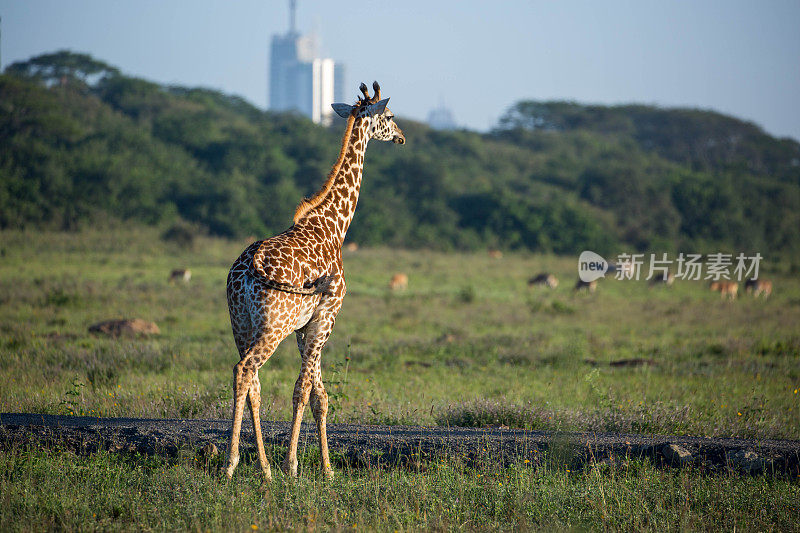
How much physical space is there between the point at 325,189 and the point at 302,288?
45.4 inches

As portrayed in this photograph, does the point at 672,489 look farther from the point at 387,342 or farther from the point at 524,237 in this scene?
the point at 524,237

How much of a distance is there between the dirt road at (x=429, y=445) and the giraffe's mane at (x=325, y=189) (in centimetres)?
213

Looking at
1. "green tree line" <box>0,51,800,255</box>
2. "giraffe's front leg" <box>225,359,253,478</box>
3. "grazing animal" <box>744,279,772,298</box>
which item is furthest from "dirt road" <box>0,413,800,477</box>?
"green tree line" <box>0,51,800,255</box>

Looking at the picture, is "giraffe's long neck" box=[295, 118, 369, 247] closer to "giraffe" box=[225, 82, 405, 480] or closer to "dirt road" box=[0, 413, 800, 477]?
"giraffe" box=[225, 82, 405, 480]

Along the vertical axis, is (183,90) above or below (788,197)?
above

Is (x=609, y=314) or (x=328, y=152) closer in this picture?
(x=609, y=314)

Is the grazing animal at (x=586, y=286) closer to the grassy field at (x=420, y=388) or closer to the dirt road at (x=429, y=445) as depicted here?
the grassy field at (x=420, y=388)

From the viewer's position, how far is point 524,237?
4391 centimetres

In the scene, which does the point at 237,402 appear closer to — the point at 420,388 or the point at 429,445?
the point at 429,445

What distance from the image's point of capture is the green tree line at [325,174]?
35.8m

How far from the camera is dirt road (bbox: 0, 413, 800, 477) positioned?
6.79 metres

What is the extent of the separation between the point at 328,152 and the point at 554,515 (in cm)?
4255

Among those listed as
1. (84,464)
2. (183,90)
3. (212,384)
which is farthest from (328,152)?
(84,464)

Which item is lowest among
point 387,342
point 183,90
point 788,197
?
point 387,342
